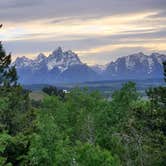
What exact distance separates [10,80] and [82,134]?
30.2 metres

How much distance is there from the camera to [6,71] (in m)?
73.5

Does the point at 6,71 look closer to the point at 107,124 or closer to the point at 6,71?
the point at 6,71

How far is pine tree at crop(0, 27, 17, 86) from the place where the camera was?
67.2 meters

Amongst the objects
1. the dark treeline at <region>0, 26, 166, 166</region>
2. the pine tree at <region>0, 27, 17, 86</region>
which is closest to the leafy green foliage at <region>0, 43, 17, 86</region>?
the pine tree at <region>0, 27, 17, 86</region>

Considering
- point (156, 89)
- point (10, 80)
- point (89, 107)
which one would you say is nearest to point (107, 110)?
point (89, 107)

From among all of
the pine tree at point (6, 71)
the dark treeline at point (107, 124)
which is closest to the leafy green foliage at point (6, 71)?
the pine tree at point (6, 71)

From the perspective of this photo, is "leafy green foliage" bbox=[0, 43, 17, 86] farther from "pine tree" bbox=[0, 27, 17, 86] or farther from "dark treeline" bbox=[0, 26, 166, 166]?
"dark treeline" bbox=[0, 26, 166, 166]

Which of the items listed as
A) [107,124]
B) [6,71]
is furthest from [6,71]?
[107,124]

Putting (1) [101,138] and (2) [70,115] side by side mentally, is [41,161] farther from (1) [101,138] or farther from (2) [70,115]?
(2) [70,115]

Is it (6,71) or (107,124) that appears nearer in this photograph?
(107,124)

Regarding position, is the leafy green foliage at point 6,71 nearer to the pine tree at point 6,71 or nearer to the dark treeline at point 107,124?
the pine tree at point 6,71

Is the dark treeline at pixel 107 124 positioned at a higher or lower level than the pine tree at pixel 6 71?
lower

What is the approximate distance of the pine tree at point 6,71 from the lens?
67.2 metres

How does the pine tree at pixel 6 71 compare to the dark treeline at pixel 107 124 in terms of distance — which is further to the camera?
the pine tree at pixel 6 71
